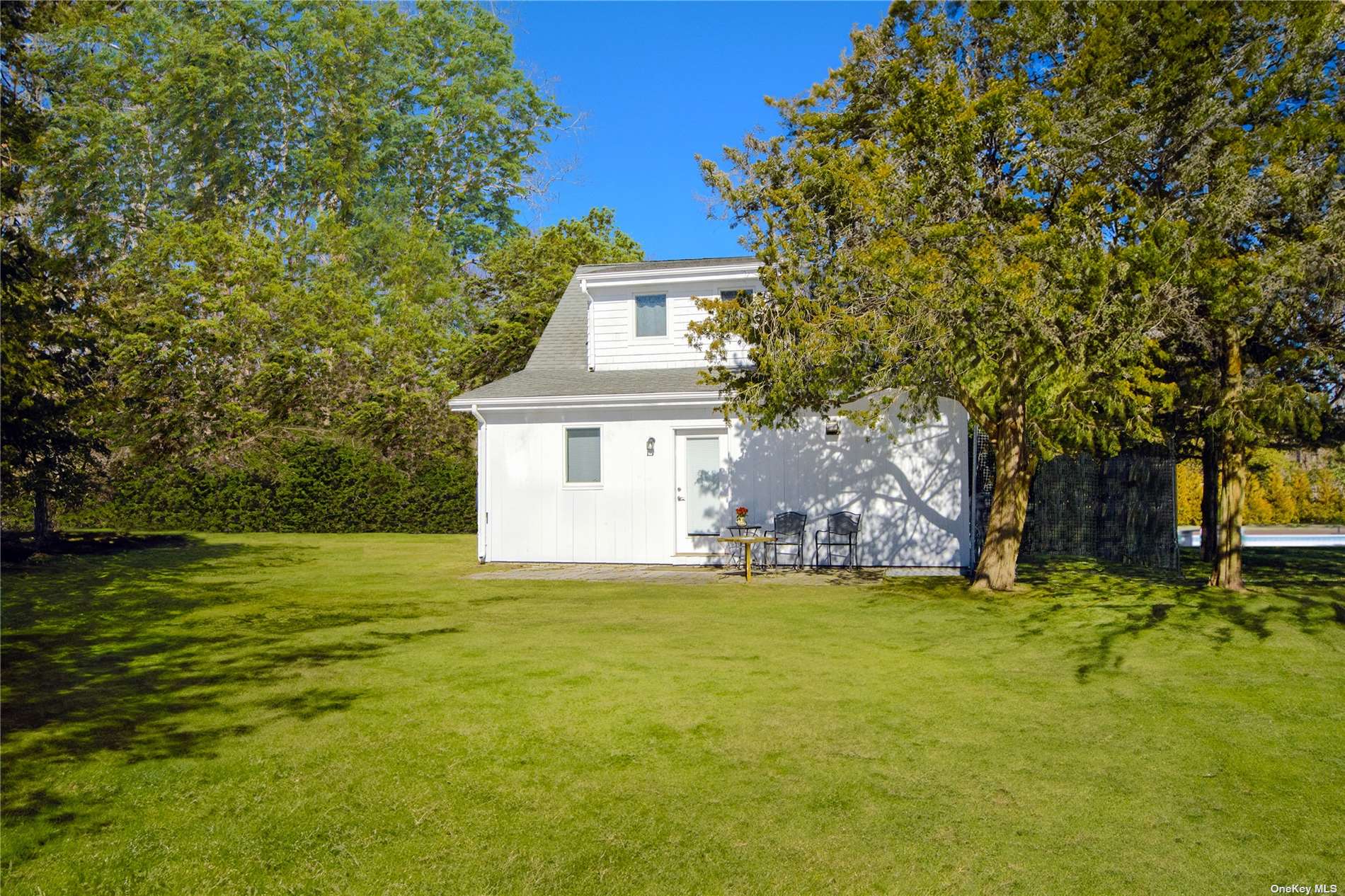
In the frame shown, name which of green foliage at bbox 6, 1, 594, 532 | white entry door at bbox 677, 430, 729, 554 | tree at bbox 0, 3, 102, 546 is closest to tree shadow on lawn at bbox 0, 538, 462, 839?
tree at bbox 0, 3, 102, 546

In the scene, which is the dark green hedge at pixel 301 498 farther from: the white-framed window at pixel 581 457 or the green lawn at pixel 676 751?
the green lawn at pixel 676 751

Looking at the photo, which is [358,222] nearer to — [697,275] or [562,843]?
[697,275]

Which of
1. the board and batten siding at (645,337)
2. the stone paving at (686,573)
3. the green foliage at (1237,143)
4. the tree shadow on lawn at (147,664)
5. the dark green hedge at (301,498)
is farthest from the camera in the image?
the dark green hedge at (301,498)

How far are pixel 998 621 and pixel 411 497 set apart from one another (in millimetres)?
17380

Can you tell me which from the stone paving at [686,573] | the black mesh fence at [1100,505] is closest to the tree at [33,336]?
the stone paving at [686,573]

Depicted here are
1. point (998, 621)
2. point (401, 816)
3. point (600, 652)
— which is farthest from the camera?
point (998, 621)

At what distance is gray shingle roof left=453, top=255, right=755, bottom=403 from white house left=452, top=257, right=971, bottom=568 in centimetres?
8

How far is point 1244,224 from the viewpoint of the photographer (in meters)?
10.8

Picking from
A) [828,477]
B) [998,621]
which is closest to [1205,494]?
[828,477]

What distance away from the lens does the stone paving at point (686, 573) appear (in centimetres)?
1388

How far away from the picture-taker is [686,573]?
1463 centimetres

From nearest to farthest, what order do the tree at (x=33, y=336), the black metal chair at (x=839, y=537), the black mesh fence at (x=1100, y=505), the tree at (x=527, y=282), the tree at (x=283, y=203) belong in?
the tree at (x=33, y=336), the black metal chair at (x=839, y=537), the black mesh fence at (x=1100, y=505), the tree at (x=283, y=203), the tree at (x=527, y=282)

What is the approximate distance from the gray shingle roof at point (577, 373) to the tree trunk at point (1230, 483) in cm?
709

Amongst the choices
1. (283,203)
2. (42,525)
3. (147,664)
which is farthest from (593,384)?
(283,203)
